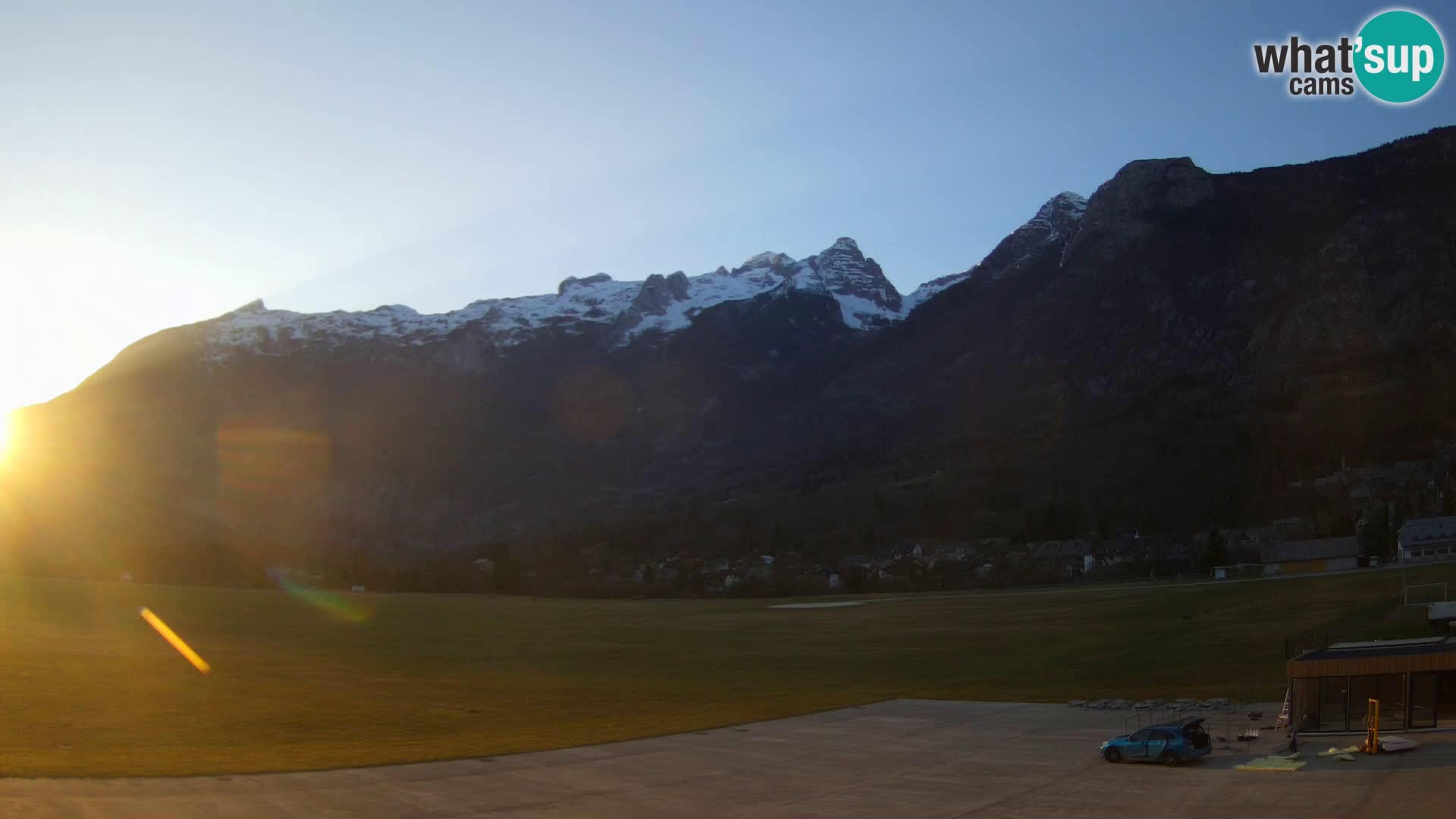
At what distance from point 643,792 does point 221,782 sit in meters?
12.4

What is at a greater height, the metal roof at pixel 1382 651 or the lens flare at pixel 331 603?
the metal roof at pixel 1382 651

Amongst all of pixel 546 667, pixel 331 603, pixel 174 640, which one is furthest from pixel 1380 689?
pixel 331 603

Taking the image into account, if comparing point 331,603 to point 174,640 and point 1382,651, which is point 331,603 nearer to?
point 174,640

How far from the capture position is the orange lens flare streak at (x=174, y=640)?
210 feet

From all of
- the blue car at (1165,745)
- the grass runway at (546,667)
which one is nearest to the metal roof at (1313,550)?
the grass runway at (546,667)

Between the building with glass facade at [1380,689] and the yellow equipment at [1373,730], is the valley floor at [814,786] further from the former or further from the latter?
the building with glass facade at [1380,689]

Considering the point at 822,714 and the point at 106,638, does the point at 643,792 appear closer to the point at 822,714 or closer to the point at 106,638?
the point at 822,714

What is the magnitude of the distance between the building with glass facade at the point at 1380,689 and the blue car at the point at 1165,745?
22.3ft

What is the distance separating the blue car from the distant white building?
99842 mm

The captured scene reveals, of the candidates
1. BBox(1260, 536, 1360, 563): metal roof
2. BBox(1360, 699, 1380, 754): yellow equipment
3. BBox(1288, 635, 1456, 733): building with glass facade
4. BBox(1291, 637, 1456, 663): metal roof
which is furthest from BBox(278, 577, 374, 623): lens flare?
BBox(1260, 536, 1360, 563): metal roof

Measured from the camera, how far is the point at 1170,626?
73.8 metres

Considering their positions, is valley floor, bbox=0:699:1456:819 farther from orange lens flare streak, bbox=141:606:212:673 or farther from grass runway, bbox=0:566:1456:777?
orange lens flare streak, bbox=141:606:212:673

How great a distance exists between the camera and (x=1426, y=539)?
12238cm

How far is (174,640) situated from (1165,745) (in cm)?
7111
